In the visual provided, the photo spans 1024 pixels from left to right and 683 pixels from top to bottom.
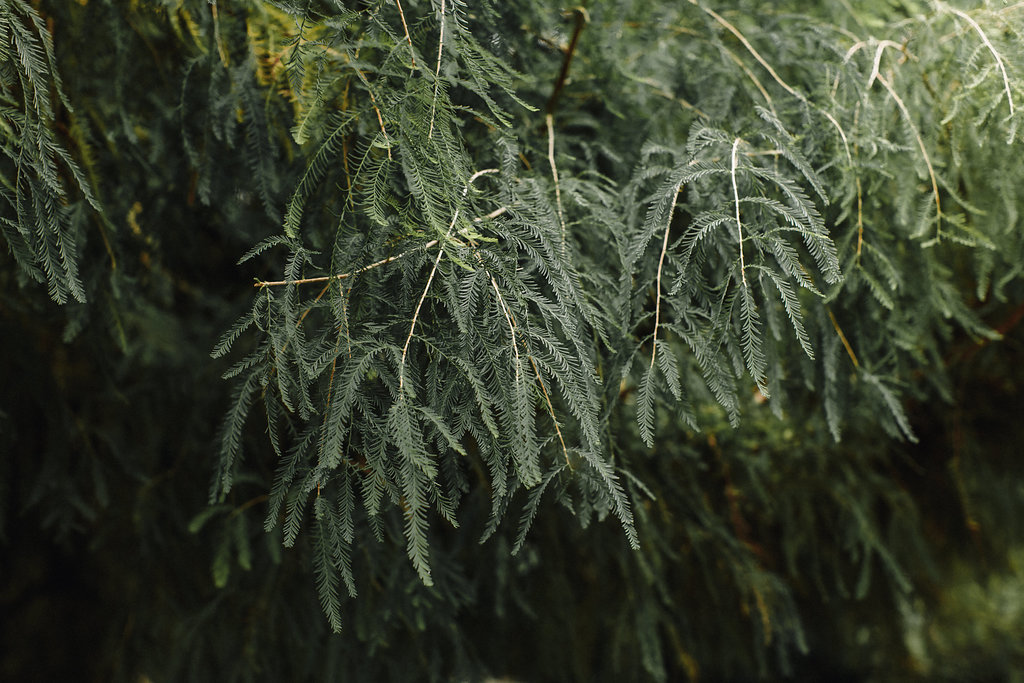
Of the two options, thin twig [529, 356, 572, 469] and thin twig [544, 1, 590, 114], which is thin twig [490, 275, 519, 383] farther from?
thin twig [544, 1, 590, 114]

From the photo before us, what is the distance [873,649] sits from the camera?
3314 mm

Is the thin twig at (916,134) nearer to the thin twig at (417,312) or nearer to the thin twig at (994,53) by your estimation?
the thin twig at (994,53)

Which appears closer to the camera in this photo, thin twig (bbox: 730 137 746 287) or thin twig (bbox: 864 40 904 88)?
thin twig (bbox: 730 137 746 287)

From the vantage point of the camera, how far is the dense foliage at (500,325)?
3.57 feet

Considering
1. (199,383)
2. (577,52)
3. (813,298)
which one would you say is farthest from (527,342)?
(199,383)

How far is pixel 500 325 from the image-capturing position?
105 cm

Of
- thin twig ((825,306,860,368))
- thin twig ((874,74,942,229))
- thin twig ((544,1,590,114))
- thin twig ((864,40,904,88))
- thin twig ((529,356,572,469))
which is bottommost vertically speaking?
thin twig ((529,356,572,469))

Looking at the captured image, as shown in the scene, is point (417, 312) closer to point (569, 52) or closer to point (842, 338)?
point (569, 52)

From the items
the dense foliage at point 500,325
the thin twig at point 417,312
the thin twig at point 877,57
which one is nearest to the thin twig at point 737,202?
the dense foliage at point 500,325

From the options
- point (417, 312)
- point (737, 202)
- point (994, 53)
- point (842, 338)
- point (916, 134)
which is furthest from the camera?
point (842, 338)

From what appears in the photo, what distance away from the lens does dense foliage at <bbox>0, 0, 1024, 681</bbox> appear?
42.9 inches

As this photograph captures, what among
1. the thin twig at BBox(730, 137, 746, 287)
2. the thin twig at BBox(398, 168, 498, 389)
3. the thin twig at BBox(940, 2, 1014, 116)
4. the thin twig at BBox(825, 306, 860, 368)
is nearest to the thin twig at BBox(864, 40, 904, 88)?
the thin twig at BBox(940, 2, 1014, 116)

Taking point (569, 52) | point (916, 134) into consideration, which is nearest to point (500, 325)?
point (569, 52)

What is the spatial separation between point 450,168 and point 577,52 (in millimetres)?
936
